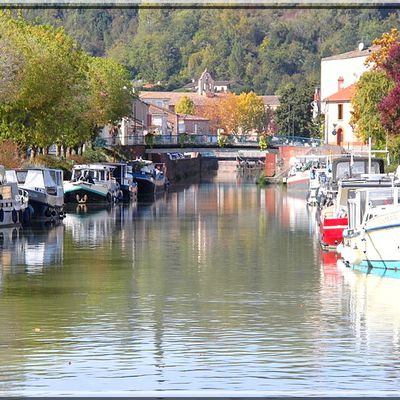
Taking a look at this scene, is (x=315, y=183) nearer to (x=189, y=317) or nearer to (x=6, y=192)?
(x=6, y=192)

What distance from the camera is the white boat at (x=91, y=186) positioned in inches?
2500

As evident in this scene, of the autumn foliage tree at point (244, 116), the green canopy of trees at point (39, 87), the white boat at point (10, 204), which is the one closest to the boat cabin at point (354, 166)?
the white boat at point (10, 204)

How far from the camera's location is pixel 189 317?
939 inches

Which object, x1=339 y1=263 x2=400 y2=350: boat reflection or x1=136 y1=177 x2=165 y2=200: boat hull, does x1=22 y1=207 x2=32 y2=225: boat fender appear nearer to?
x1=339 y1=263 x2=400 y2=350: boat reflection

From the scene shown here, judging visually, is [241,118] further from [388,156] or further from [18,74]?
[18,74]

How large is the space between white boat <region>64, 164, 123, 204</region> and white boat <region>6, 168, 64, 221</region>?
11.2 m

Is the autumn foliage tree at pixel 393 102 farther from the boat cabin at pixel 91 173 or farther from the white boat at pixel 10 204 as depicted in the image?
the white boat at pixel 10 204

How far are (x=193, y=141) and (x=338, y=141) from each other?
12539 mm

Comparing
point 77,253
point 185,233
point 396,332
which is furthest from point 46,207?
point 396,332

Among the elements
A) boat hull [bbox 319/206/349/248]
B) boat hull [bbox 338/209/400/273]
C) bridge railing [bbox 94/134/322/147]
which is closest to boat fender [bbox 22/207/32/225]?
boat hull [bbox 319/206/349/248]

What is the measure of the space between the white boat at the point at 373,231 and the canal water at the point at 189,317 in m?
0.48

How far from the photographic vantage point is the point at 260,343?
2058 cm

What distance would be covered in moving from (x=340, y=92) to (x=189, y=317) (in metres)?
98.1

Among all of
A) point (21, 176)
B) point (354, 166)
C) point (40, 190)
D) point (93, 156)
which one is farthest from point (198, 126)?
point (40, 190)
